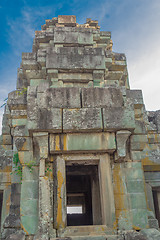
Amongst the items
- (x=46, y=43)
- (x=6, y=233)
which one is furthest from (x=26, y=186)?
(x=46, y=43)

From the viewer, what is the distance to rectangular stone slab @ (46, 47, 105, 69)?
23.4 feet

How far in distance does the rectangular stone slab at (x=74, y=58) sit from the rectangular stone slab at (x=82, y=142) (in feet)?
7.71

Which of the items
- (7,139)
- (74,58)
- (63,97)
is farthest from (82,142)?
(7,139)

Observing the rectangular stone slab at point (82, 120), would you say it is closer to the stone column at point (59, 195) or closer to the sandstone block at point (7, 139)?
the stone column at point (59, 195)

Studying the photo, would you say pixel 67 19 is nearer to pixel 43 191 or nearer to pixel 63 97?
pixel 63 97

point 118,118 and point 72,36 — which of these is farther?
point 72,36

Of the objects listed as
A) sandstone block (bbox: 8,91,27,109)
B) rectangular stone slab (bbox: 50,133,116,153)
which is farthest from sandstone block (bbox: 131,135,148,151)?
sandstone block (bbox: 8,91,27,109)

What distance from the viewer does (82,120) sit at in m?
5.77

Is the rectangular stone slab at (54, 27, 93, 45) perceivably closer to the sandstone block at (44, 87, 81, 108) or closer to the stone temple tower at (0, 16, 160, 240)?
the stone temple tower at (0, 16, 160, 240)

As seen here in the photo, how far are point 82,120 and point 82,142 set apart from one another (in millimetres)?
526

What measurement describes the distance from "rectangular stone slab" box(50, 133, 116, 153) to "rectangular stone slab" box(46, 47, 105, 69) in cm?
235

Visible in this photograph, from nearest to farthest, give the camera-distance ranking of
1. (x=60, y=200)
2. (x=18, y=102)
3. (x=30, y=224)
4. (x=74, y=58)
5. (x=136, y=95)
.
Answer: (x=30, y=224) → (x=60, y=200) → (x=18, y=102) → (x=136, y=95) → (x=74, y=58)

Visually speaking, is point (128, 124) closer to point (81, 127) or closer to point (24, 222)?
point (81, 127)

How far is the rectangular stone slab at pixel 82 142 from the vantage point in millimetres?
5711
